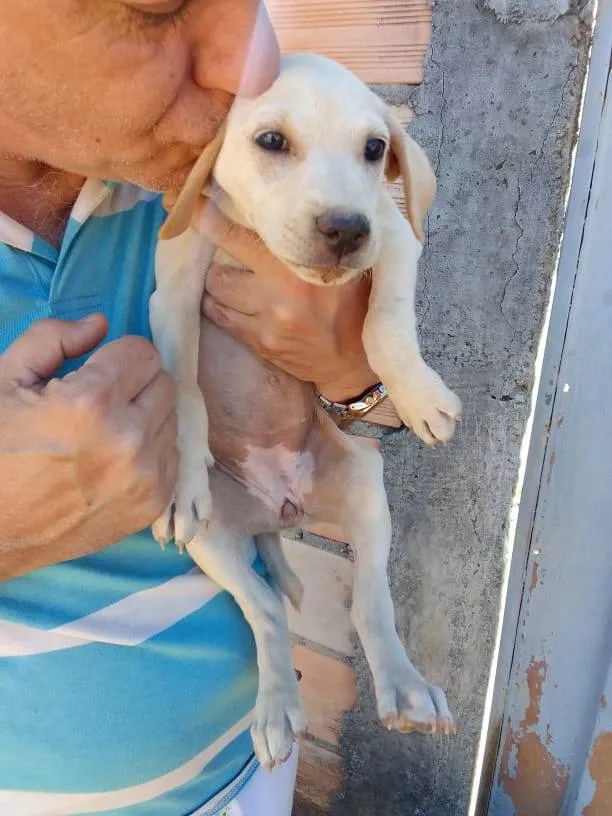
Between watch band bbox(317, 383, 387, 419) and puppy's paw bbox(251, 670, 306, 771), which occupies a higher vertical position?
watch band bbox(317, 383, 387, 419)

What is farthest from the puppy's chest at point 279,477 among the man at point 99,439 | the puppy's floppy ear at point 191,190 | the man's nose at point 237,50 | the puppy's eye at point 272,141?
the man's nose at point 237,50

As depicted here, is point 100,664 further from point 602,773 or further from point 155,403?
point 602,773

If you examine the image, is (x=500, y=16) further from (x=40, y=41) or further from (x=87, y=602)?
(x=87, y=602)

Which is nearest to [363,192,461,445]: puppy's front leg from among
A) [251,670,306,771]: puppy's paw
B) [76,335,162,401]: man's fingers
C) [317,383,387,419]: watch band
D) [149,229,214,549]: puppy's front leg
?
[317,383,387,419]: watch band

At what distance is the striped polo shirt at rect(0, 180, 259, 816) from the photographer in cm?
110

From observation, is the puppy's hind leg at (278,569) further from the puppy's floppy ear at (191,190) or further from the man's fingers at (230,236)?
the puppy's floppy ear at (191,190)

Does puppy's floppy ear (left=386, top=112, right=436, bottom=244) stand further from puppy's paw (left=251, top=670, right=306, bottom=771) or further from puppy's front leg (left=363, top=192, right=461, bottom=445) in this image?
puppy's paw (left=251, top=670, right=306, bottom=771)

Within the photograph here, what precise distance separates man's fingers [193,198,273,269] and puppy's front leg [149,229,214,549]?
2.0 inches

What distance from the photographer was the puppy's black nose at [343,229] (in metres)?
1.19

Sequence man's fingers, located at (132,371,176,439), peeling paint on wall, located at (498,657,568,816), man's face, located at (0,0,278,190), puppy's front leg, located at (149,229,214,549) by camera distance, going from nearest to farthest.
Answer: man's face, located at (0,0,278,190)
man's fingers, located at (132,371,176,439)
puppy's front leg, located at (149,229,214,549)
peeling paint on wall, located at (498,657,568,816)

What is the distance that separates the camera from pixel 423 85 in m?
1.74

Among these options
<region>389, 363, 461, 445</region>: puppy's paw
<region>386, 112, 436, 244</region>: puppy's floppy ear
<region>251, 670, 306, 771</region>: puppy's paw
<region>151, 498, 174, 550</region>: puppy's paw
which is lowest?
<region>251, 670, 306, 771</region>: puppy's paw

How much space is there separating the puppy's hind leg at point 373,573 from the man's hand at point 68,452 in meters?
0.61

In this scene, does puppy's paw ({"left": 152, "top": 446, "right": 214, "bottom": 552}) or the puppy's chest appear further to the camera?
the puppy's chest
